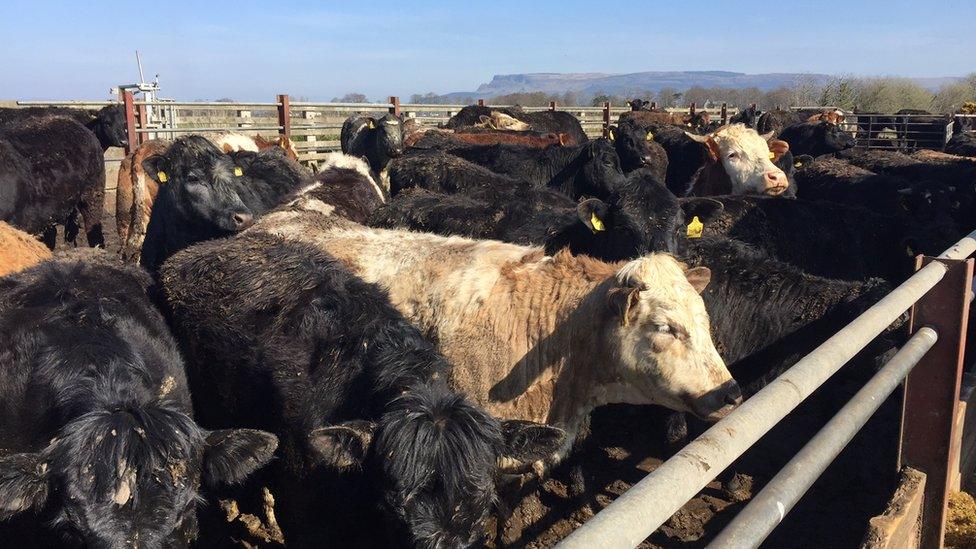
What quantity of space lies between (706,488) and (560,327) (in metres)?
1.83

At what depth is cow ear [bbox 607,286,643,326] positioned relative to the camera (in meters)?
3.36

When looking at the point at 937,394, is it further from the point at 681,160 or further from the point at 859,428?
the point at 681,160

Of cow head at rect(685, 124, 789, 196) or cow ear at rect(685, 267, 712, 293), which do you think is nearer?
cow ear at rect(685, 267, 712, 293)

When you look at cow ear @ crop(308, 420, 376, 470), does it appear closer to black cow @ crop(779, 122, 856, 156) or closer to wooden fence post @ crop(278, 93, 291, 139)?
wooden fence post @ crop(278, 93, 291, 139)

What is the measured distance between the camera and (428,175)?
24.6ft

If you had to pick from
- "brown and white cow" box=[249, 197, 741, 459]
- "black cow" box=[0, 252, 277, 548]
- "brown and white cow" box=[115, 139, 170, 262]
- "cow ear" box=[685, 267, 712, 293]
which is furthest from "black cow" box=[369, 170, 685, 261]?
"brown and white cow" box=[115, 139, 170, 262]

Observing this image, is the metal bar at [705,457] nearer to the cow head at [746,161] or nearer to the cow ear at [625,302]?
the cow ear at [625,302]

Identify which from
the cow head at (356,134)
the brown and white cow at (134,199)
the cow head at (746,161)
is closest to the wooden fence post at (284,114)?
the cow head at (356,134)

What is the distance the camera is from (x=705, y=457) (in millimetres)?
1373

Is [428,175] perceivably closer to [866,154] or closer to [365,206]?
[365,206]

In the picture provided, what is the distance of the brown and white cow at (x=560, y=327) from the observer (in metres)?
3.36

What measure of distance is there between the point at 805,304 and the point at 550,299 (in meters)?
1.96

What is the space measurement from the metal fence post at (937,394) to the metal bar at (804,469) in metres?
0.38

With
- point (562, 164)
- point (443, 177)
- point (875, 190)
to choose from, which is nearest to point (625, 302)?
point (443, 177)
